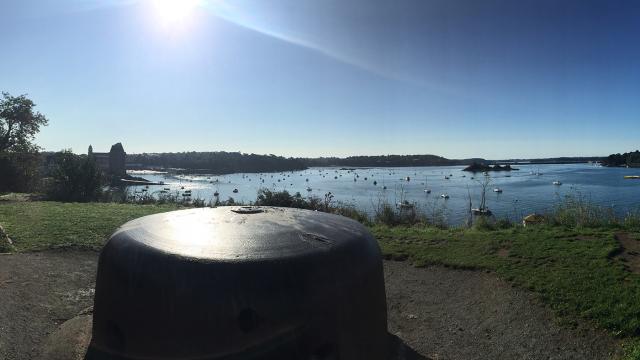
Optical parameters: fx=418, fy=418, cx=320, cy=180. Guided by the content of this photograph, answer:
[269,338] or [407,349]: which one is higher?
[269,338]

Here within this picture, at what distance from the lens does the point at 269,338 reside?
10.2 feet

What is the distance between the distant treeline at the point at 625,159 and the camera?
406ft

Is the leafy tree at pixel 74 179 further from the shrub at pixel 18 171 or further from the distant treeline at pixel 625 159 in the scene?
the distant treeline at pixel 625 159

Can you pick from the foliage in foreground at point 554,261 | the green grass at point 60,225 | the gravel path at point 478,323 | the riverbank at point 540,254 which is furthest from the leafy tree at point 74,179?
the gravel path at point 478,323

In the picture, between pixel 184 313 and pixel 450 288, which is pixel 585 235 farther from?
pixel 184 313

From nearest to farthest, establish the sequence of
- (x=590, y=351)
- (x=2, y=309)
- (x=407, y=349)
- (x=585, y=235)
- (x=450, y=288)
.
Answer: (x=590, y=351) < (x=407, y=349) < (x=2, y=309) < (x=450, y=288) < (x=585, y=235)

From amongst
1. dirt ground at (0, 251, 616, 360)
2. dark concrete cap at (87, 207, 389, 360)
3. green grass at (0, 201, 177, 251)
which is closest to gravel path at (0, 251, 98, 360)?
dirt ground at (0, 251, 616, 360)

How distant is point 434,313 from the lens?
648cm

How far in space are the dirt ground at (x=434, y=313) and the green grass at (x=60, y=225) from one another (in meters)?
1.29

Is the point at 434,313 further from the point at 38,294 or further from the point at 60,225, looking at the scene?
the point at 60,225

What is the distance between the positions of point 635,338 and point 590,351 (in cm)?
58

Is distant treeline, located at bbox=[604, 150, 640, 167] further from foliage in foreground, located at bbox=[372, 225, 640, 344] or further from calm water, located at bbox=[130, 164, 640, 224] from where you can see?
foliage in foreground, located at bbox=[372, 225, 640, 344]

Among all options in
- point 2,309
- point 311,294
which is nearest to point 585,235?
point 311,294

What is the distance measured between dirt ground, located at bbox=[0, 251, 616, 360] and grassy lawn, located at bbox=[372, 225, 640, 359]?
12.1 inches
